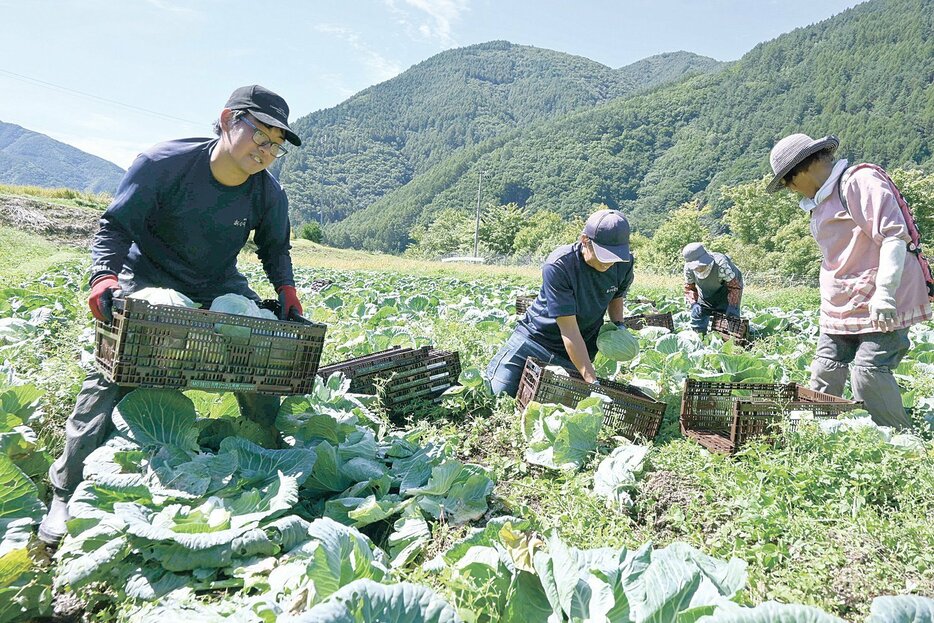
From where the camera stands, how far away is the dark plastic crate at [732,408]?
11.5 ft

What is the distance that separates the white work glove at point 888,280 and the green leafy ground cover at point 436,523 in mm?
701

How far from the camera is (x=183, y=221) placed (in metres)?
2.89

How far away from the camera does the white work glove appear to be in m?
3.22

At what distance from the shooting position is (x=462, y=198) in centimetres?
12112

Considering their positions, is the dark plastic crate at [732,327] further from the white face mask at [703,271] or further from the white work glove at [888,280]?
the white work glove at [888,280]

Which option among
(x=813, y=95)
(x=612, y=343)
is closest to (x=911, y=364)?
(x=612, y=343)

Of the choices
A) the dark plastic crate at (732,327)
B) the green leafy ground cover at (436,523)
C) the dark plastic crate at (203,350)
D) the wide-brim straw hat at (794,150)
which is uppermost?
the wide-brim straw hat at (794,150)

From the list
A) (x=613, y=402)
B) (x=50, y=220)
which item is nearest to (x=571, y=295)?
(x=613, y=402)

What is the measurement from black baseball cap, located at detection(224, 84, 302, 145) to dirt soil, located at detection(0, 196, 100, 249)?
26.8 meters

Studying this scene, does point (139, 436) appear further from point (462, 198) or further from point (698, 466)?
point (462, 198)

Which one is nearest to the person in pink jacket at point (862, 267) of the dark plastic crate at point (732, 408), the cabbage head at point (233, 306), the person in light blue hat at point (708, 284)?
the dark plastic crate at point (732, 408)

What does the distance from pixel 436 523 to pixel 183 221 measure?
191 cm

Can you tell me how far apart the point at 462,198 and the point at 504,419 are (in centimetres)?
11940

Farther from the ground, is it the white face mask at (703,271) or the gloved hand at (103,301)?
the white face mask at (703,271)
